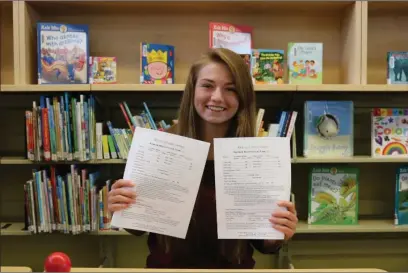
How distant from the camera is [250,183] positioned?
3.75 feet

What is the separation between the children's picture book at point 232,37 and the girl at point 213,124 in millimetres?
737

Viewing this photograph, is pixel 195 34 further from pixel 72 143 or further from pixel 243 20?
pixel 72 143

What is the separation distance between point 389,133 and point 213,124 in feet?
4.01

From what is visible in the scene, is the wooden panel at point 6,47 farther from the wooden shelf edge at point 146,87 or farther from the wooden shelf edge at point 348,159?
the wooden shelf edge at point 348,159

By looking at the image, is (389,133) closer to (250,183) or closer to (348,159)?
(348,159)

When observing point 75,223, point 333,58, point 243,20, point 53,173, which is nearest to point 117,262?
point 75,223

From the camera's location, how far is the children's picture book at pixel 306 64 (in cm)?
210

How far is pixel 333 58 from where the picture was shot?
2328 mm

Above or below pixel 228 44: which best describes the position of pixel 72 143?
below

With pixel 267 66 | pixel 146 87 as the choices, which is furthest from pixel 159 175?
pixel 267 66

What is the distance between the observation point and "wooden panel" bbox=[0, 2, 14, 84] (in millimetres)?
2301

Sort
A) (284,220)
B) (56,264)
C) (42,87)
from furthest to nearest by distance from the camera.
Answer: (42,87) < (284,220) < (56,264)

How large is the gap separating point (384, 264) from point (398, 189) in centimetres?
54

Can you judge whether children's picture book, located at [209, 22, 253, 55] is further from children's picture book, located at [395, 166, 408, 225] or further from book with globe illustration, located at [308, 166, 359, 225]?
children's picture book, located at [395, 166, 408, 225]
